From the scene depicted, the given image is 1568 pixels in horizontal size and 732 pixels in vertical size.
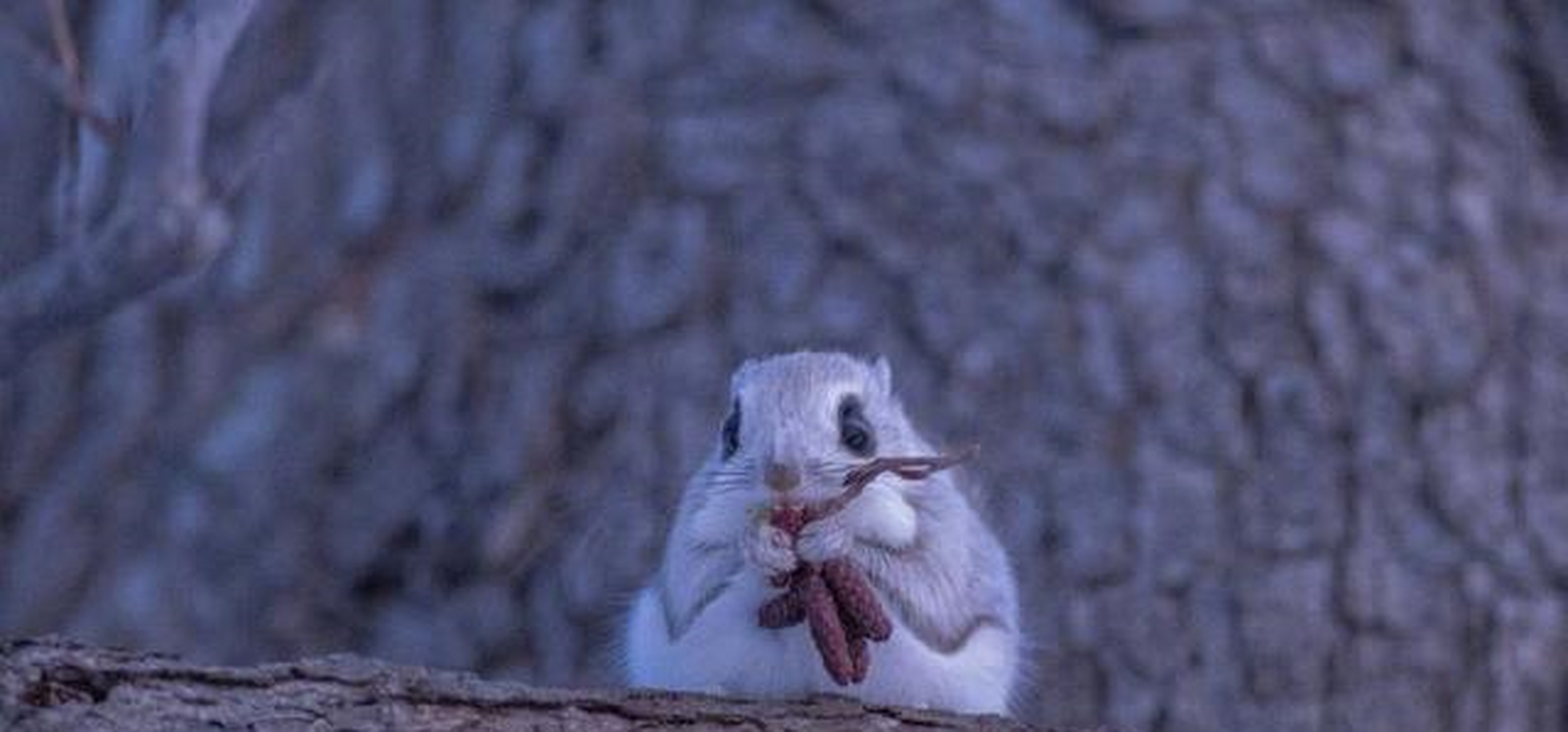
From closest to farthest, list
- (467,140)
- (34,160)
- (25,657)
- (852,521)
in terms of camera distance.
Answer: (25,657), (852,521), (467,140), (34,160)

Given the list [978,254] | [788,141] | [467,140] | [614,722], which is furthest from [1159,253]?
[614,722]

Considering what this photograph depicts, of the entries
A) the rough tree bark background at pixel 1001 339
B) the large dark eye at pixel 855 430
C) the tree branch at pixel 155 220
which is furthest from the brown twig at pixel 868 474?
the rough tree bark background at pixel 1001 339

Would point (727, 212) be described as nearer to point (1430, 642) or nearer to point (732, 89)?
point (732, 89)

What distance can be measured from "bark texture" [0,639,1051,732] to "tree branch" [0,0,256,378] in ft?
1.02

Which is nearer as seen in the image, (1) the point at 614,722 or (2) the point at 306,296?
(1) the point at 614,722

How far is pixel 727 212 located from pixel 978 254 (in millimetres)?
495

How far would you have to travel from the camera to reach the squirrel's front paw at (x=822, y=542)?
3139 millimetres

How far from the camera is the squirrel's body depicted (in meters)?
3.24

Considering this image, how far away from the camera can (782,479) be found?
321cm

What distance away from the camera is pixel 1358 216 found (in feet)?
17.4

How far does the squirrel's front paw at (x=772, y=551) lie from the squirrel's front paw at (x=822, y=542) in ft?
0.04

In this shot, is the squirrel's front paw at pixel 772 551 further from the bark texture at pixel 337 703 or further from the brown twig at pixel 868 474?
the bark texture at pixel 337 703

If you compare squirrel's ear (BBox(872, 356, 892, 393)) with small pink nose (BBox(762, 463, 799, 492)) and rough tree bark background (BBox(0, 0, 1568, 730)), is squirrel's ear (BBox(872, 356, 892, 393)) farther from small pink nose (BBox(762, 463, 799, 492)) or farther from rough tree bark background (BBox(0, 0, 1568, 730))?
rough tree bark background (BBox(0, 0, 1568, 730))

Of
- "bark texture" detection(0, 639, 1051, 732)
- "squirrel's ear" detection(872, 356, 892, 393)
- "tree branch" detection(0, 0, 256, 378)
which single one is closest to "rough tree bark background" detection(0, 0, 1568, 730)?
"squirrel's ear" detection(872, 356, 892, 393)
